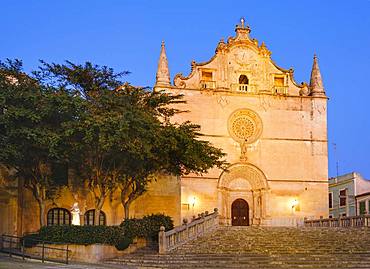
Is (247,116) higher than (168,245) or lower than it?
higher

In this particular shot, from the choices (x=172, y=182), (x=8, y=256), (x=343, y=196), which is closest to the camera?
(x=8, y=256)

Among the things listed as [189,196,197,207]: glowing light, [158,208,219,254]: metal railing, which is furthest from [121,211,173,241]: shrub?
[189,196,197,207]: glowing light

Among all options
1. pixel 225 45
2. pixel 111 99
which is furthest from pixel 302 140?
pixel 111 99

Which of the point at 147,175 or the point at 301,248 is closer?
the point at 301,248

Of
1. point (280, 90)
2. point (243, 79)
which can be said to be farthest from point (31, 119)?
point (280, 90)

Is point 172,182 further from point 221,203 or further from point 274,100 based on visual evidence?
point 274,100

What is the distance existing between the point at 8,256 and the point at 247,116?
22.2 metres

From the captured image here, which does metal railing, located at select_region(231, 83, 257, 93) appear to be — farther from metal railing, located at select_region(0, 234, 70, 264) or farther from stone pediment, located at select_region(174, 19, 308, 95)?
metal railing, located at select_region(0, 234, 70, 264)

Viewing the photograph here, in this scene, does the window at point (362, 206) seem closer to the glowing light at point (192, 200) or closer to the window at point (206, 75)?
the glowing light at point (192, 200)

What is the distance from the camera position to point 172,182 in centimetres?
3741

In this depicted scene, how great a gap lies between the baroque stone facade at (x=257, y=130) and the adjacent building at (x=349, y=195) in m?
10.3

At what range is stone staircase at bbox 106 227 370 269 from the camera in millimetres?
24469

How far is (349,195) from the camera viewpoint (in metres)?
55.1

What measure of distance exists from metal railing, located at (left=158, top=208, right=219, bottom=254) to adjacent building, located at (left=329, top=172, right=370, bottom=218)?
76.0ft
